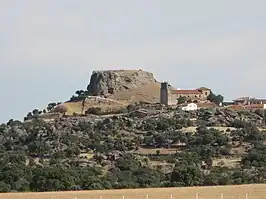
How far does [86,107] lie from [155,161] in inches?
3027

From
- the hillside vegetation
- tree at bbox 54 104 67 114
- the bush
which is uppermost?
tree at bbox 54 104 67 114

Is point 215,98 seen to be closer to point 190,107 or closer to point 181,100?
point 181,100

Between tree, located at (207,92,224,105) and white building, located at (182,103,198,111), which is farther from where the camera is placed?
tree, located at (207,92,224,105)

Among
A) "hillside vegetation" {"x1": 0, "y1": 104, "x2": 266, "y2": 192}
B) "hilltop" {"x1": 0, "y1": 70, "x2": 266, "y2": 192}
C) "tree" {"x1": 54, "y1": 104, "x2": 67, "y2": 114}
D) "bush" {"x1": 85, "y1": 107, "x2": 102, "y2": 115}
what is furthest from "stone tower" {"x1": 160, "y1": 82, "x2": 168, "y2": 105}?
"tree" {"x1": 54, "y1": 104, "x2": 67, "y2": 114}

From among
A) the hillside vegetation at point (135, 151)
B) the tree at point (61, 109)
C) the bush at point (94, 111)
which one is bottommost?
the hillside vegetation at point (135, 151)

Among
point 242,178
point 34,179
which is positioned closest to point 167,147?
point 242,178

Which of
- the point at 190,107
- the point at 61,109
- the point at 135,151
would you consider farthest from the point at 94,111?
the point at 135,151

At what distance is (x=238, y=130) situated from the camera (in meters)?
128

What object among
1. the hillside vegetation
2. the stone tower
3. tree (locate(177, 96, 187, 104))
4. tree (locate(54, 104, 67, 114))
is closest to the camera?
the hillside vegetation

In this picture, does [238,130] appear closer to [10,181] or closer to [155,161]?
[155,161]

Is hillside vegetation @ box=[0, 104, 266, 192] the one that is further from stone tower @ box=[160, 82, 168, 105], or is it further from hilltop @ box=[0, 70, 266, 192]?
stone tower @ box=[160, 82, 168, 105]

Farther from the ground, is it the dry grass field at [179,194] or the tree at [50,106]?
the tree at [50,106]

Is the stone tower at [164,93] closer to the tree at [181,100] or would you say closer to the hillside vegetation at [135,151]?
the tree at [181,100]

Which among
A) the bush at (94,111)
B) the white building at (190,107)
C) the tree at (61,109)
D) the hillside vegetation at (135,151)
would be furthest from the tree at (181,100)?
the tree at (61,109)
